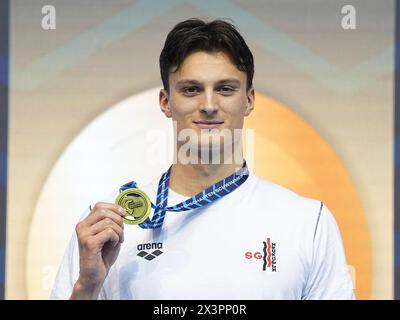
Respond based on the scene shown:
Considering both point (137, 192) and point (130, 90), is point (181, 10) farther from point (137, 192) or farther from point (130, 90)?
point (137, 192)

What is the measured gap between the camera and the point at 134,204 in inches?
104

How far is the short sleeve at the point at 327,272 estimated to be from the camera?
8.78 feet

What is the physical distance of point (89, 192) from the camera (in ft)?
10.5

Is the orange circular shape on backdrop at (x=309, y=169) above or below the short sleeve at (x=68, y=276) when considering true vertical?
above

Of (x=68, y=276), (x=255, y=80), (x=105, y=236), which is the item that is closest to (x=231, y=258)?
(x=105, y=236)

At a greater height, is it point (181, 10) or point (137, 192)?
point (181, 10)

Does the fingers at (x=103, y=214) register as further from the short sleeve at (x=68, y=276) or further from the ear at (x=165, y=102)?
the ear at (x=165, y=102)

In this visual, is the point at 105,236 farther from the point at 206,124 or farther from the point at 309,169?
the point at 309,169

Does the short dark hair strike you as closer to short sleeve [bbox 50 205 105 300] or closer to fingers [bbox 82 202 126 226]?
fingers [bbox 82 202 126 226]

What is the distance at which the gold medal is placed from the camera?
262cm

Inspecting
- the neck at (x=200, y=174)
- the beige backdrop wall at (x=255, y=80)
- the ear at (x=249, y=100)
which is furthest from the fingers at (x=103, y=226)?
the beige backdrop wall at (x=255, y=80)

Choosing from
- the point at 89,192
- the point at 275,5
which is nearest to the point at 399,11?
the point at 275,5

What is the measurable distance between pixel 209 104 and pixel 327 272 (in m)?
0.76

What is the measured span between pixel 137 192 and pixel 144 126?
638mm
